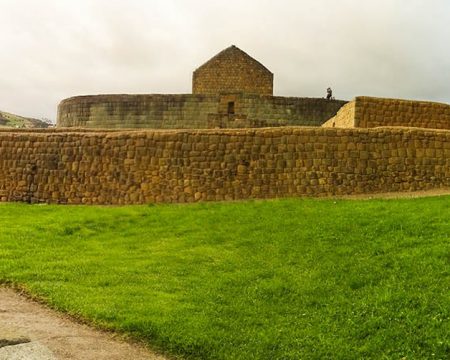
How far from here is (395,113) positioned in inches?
521

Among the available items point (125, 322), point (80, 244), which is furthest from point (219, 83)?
point (125, 322)

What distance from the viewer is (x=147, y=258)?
7.67 m

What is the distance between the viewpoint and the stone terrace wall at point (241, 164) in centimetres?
1143

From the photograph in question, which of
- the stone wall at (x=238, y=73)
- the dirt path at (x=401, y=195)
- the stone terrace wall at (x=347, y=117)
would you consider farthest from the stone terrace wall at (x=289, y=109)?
the dirt path at (x=401, y=195)

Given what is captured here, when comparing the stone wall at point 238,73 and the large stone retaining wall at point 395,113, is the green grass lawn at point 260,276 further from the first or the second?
the stone wall at point 238,73

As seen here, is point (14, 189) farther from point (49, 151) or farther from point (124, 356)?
point (124, 356)

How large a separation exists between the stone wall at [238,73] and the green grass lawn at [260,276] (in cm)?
1325

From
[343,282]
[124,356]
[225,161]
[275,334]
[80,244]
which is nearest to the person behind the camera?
[124,356]

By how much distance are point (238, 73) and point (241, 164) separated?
11698 mm

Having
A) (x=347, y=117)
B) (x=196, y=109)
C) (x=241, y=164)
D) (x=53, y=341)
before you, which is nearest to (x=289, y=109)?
(x=196, y=109)

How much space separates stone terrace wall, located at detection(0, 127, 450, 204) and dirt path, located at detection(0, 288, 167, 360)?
21.4 ft

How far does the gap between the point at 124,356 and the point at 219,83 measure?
1913cm

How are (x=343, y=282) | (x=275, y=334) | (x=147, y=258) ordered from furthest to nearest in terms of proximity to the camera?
(x=147, y=258)
(x=343, y=282)
(x=275, y=334)

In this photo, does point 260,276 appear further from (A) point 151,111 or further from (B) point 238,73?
(B) point 238,73
